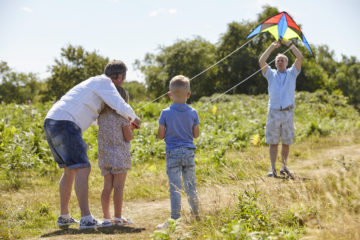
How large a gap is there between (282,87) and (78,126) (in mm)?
3499

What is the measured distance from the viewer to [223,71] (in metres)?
33.2

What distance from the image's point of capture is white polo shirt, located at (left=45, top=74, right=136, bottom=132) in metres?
3.61

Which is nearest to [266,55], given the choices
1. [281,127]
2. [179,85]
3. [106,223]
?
[281,127]

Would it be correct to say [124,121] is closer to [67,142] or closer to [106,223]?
[67,142]

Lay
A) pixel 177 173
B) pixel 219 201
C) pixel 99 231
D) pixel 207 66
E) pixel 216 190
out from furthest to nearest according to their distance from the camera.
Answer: pixel 207 66, pixel 177 173, pixel 99 231, pixel 216 190, pixel 219 201

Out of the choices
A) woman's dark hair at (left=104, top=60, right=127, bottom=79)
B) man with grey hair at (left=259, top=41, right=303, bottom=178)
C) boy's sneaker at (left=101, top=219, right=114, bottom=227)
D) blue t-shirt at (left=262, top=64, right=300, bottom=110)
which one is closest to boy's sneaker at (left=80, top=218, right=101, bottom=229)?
boy's sneaker at (left=101, top=219, right=114, bottom=227)

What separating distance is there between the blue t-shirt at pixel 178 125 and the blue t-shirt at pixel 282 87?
2.43 metres

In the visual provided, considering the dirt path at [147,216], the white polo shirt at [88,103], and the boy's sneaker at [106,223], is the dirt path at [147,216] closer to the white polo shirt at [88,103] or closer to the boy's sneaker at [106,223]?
the boy's sneaker at [106,223]

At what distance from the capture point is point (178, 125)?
3.70 meters

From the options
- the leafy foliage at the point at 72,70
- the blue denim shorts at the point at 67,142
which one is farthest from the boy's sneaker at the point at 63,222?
the leafy foliage at the point at 72,70

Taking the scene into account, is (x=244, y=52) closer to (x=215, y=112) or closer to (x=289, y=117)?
(x=215, y=112)

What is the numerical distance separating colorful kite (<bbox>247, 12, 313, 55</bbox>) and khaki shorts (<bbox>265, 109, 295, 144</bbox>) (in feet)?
3.87

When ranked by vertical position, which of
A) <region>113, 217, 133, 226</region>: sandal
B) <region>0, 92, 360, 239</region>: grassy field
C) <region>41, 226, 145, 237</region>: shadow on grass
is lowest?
<region>41, 226, 145, 237</region>: shadow on grass

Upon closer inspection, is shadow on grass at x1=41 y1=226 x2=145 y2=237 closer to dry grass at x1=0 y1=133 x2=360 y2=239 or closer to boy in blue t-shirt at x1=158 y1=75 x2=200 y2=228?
dry grass at x1=0 y1=133 x2=360 y2=239
